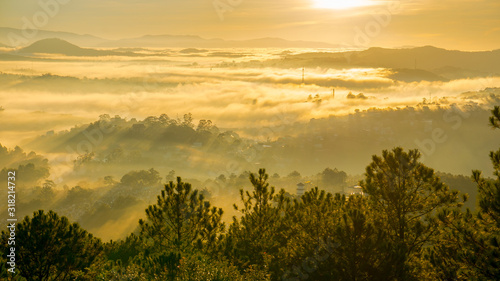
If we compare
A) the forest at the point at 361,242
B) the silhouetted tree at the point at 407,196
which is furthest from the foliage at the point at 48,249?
the silhouetted tree at the point at 407,196

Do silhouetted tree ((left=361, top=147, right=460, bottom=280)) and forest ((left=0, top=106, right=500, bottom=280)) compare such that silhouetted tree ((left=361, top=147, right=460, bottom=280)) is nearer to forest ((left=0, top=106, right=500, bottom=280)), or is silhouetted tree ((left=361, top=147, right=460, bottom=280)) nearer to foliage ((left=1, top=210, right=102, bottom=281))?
forest ((left=0, top=106, right=500, bottom=280))

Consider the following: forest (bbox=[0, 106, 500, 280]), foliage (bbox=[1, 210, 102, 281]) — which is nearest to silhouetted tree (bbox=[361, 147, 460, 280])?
forest (bbox=[0, 106, 500, 280])

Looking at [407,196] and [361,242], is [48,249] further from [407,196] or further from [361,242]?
[407,196]

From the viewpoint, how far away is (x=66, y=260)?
93.4 ft

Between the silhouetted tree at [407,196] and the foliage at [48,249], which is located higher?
the silhouetted tree at [407,196]

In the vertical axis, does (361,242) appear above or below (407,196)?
below

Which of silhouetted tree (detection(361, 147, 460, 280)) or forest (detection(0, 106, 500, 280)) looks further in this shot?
silhouetted tree (detection(361, 147, 460, 280))

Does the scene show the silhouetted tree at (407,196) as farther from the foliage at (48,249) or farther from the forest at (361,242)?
the foliage at (48,249)

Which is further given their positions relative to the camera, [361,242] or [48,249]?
[48,249]

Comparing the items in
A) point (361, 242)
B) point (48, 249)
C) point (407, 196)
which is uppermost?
point (407, 196)

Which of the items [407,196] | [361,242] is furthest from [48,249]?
[407,196]

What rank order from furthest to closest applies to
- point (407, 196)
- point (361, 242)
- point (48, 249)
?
1. point (407, 196)
2. point (48, 249)
3. point (361, 242)

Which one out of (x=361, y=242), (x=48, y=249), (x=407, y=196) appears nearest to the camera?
(x=361, y=242)

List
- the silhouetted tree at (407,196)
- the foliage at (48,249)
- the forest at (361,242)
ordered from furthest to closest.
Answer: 1. the silhouetted tree at (407,196)
2. the foliage at (48,249)
3. the forest at (361,242)
